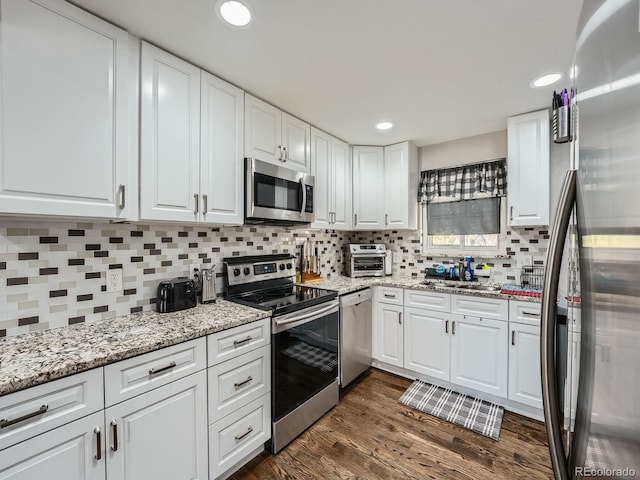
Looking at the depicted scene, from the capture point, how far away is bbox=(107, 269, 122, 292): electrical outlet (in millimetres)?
1590

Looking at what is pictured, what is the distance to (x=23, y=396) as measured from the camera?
911 mm

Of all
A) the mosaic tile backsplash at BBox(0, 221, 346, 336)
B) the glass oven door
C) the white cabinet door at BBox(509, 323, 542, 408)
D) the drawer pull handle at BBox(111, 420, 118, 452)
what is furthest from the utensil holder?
the drawer pull handle at BBox(111, 420, 118, 452)

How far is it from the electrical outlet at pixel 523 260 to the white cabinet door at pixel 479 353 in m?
0.70

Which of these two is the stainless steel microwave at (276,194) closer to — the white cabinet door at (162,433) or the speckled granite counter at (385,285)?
the speckled granite counter at (385,285)

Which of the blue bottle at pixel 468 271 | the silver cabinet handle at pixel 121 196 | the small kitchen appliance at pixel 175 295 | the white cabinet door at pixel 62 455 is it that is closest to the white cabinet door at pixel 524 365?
the blue bottle at pixel 468 271

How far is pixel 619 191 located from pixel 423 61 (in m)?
1.64

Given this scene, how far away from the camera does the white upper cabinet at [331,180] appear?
8.68 ft

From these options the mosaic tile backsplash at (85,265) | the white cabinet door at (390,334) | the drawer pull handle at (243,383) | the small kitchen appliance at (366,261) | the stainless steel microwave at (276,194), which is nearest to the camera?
the mosaic tile backsplash at (85,265)

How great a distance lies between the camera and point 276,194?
211 centimetres

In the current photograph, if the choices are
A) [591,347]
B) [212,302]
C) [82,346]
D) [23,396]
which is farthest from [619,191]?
[212,302]

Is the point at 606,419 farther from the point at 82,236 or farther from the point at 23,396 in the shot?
the point at 82,236

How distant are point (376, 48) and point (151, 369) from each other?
1931mm

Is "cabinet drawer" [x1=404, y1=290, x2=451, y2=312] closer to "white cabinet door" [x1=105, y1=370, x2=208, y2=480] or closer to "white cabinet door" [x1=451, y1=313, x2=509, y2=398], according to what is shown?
"white cabinet door" [x1=451, y1=313, x2=509, y2=398]

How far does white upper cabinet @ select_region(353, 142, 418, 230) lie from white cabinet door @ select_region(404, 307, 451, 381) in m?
0.99
